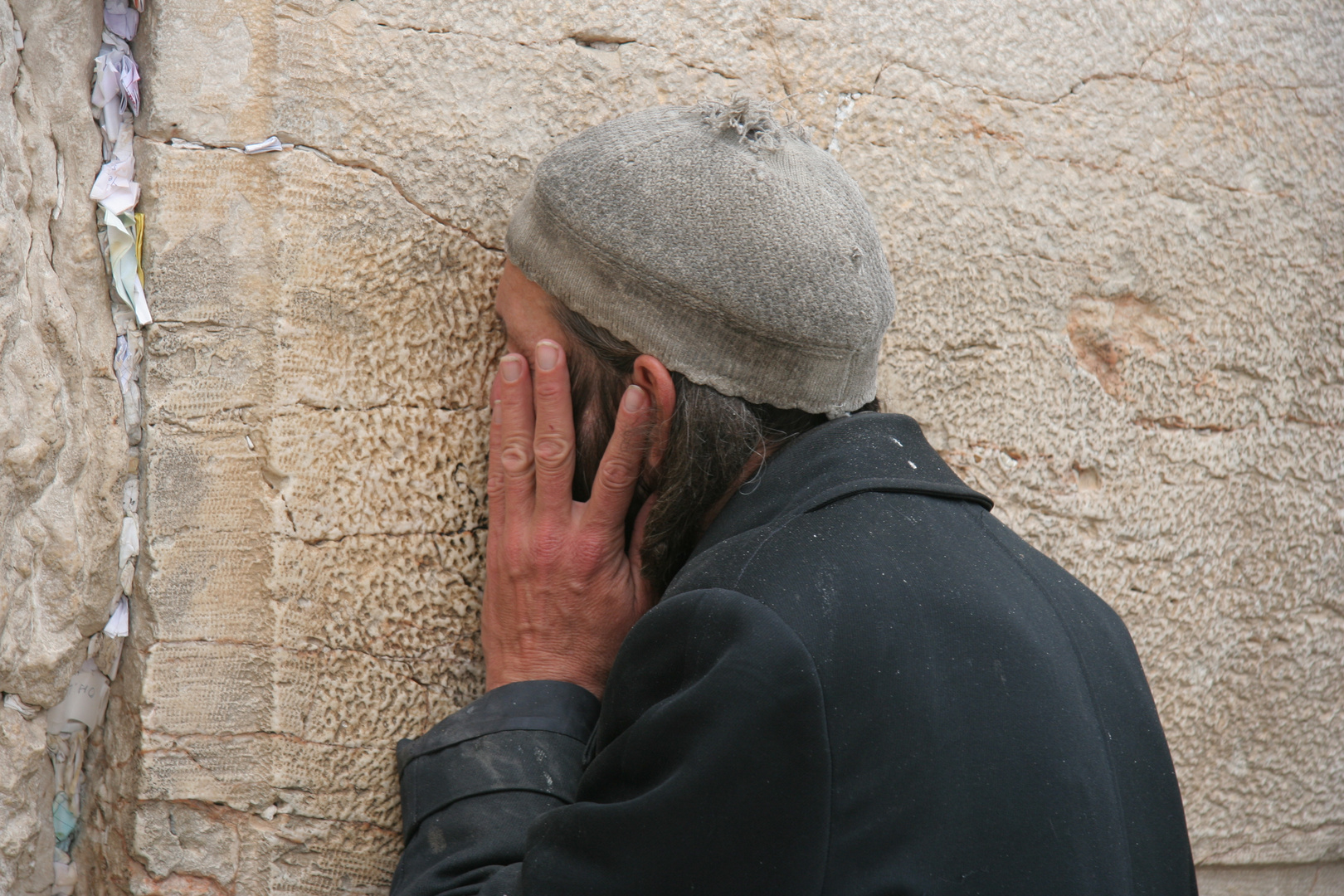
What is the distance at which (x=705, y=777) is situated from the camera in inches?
28.8

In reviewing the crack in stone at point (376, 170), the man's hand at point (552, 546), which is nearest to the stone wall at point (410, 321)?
the crack in stone at point (376, 170)

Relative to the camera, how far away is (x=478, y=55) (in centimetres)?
112

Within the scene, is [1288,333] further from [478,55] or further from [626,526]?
[478,55]

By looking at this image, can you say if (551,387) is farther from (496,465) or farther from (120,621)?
(120,621)

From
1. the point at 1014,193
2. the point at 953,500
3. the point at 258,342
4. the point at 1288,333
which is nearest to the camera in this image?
the point at 953,500

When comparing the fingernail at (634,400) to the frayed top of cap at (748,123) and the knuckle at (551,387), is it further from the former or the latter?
the frayed top of cap at (748,123)

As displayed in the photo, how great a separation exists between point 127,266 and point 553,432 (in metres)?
0.52

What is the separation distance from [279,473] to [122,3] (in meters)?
0.56

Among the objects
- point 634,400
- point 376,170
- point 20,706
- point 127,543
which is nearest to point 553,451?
point 634,400

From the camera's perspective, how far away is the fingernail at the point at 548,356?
39.3 inches

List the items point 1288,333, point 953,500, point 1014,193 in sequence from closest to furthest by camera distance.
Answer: point 953,500
point 1014,193
point 1288,333

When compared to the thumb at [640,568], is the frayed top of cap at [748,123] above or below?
above

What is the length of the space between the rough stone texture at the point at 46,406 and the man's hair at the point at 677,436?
21.0 inches

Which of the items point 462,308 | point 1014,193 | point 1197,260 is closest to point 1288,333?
point 1197,260
